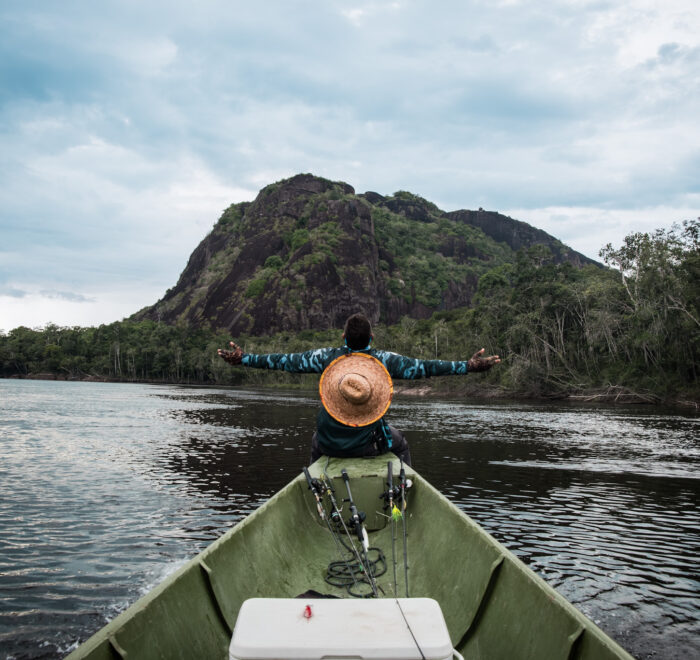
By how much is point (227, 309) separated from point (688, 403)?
114197mm

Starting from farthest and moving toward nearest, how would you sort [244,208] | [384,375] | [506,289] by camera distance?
[244,208] < [506,289] < [384,375]

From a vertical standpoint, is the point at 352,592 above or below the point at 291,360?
below

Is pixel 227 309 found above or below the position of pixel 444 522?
above

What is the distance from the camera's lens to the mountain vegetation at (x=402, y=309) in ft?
138

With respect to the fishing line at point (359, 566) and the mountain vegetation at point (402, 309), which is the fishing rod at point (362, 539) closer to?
the fishing line at point (359, 566)

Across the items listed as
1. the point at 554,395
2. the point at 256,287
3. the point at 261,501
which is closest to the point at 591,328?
the point at 554,395

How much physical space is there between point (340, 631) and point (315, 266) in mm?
135004

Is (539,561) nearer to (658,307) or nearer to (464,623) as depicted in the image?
(464,623)

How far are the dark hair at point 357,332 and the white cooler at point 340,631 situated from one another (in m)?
3.66

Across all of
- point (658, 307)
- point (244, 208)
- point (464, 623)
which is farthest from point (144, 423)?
point (244, 208)

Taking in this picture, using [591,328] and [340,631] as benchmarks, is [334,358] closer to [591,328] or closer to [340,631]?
[340,631]

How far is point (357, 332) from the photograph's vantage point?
5.61m

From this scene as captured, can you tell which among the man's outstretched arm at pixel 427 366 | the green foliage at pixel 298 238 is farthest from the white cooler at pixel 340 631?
the green foliage at pixel 298 238

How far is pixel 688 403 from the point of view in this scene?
3834cm
